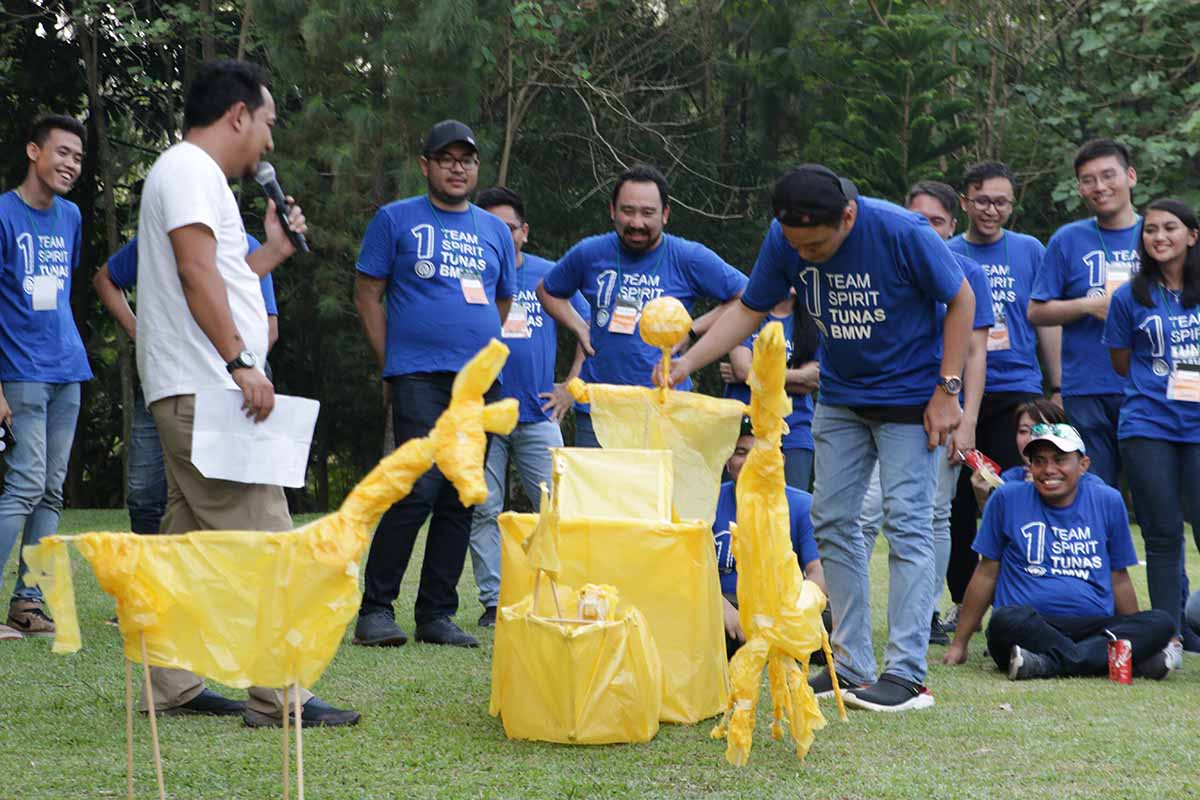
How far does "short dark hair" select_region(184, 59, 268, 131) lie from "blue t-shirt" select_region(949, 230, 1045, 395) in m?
3.18

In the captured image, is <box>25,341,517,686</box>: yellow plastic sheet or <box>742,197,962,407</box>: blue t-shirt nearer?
<box>25,341,517,686</box>: yellow plastic sheet

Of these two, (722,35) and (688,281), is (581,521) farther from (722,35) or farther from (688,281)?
(722,35)

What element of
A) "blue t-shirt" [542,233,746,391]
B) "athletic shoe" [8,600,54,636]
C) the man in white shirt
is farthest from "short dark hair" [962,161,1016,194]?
"athletic shoe" [8,600,54,636]

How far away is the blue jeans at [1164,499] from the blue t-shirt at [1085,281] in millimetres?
544

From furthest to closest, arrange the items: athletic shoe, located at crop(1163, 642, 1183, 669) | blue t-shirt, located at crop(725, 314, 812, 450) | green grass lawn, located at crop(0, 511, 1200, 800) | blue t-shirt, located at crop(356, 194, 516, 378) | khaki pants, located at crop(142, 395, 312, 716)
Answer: blue t-shirt, located at crop(725, 314, 812, 450) < blue t-shirt, located at crop(356, 194, 516, 378) < athletic shoe, located at crop(1163, 642, 1183, 669) < khaki pants, located at crop(142, 395, 312, 716) < green grass lawn, located at crop(0, 511, 1200, 800)

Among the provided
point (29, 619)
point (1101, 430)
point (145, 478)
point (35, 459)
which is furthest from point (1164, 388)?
point (29, 619)

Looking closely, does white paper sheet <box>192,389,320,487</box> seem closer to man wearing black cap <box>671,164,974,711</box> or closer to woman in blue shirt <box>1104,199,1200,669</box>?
man wearing black cap <box>671,164,974,711</box>

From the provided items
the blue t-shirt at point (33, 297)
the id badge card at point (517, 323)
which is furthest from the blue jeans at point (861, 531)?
the blue t-shirt at point (33, 297)

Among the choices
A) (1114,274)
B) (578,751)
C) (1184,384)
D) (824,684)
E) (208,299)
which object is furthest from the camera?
(1114,274)

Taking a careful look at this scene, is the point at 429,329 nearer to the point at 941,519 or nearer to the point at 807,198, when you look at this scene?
the point at 807,198

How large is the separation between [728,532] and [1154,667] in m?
1.50

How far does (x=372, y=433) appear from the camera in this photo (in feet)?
51.4

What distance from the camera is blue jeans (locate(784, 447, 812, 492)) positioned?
6199 millimetres

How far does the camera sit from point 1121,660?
487 cm
